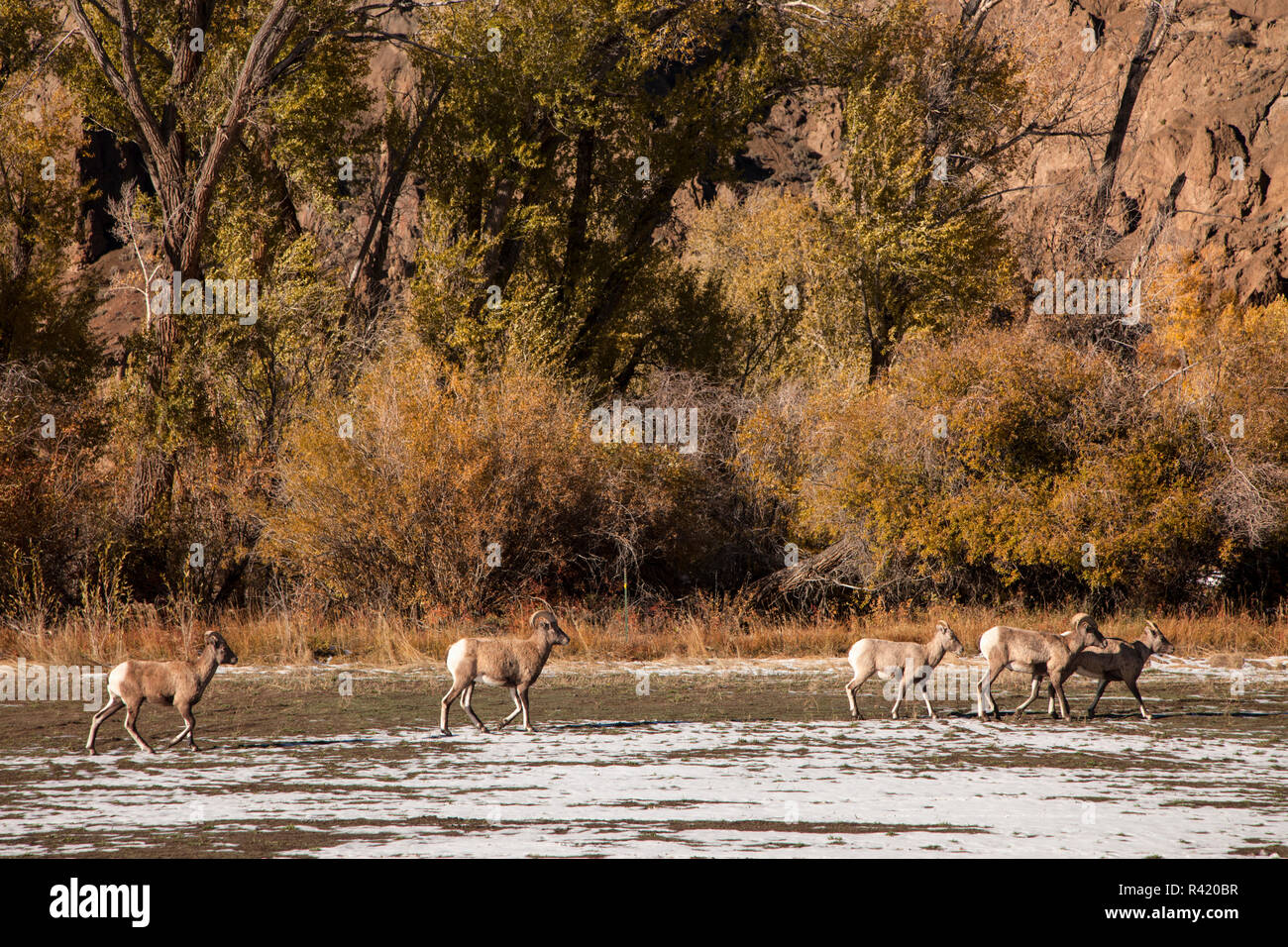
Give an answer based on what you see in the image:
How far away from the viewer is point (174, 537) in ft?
84.4

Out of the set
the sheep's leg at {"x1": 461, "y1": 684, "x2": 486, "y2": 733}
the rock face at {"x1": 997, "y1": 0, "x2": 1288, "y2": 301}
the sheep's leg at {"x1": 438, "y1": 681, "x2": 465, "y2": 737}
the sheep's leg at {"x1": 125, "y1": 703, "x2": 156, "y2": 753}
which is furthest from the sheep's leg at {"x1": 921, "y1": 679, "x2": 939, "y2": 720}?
the rock face at {"x1": 997, "y1": 0, "x2": 1288, "y2": 301}

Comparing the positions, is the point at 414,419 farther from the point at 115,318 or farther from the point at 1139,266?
the point at 115,318

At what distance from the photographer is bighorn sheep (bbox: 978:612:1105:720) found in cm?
1339

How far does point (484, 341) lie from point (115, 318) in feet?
245

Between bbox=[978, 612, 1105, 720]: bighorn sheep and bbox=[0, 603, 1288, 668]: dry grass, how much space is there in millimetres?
6993

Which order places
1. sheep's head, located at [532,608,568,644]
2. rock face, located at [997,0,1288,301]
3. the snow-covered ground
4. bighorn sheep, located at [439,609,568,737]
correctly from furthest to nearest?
rock face, located at [997,0,1288,301]
sheep's head, located at [532,608,568,644]
bighorn sheep, located at [439,609,568,737]
the snow-covered ground

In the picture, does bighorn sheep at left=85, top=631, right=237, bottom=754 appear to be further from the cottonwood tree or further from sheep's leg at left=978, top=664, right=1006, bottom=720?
the cottonwood tree

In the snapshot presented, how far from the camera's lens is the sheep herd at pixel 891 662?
1170 cm

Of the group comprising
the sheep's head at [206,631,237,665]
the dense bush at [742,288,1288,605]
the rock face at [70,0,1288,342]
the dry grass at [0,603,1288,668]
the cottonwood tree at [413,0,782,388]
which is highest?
the rock face at [70,0,1288,342]

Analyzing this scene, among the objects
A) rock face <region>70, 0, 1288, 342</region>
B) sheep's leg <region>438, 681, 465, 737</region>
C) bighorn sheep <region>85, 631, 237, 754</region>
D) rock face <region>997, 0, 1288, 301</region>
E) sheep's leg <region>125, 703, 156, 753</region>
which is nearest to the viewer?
bighorn sheep <region>85, 631, 237, 754</region>

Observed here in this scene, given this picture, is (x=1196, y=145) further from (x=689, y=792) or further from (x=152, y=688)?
(x=152, y=688)

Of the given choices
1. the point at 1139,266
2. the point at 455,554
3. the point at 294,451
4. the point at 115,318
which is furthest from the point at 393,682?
the point at 115,318

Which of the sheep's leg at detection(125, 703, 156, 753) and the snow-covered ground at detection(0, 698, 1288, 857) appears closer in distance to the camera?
the snow-covered ground at detection(0, 698, 1288, 857)

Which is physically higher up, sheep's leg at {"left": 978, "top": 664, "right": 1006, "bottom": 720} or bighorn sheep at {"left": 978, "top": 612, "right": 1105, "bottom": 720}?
bighorn sheep at {"left": 978, "top": 612, "right": 1105, "bottom": 720}
